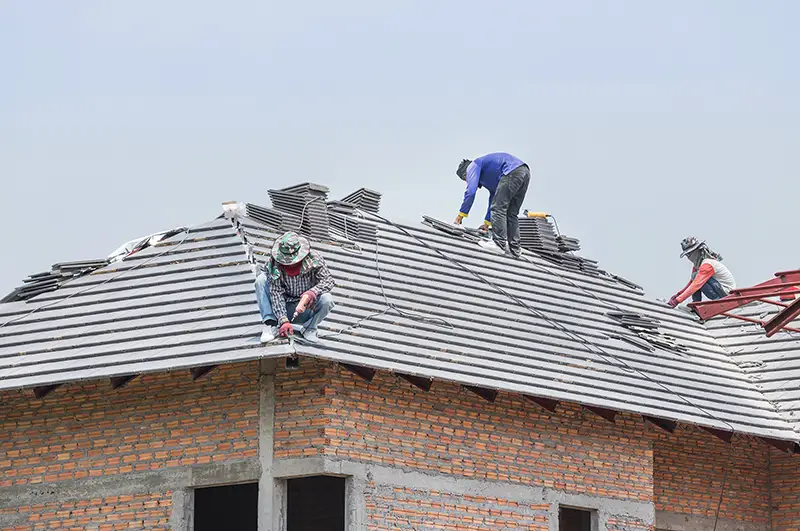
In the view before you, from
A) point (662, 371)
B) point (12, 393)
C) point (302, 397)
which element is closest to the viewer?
point (302, 397)

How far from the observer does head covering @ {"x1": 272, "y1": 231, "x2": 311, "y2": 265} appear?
17.2m

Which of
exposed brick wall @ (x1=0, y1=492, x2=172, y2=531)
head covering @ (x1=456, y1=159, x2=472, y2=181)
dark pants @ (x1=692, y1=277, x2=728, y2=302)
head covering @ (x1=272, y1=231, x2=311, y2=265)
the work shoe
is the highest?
head covering @ (x1=456, y1=159, x2=472, y2=181)

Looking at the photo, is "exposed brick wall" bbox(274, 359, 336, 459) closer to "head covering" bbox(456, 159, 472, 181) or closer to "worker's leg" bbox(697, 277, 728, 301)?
"head covering" bbox(456, 159, 472, 181)

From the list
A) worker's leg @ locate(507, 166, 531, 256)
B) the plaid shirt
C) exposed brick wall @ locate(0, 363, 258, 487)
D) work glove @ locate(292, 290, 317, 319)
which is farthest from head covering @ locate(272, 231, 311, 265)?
worker's leg @ locate(507, 166, 531, 256)

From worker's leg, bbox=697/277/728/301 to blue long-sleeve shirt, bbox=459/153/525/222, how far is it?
4.27m

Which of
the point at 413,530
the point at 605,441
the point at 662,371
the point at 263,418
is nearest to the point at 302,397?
the point at 263,418

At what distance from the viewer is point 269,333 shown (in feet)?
56.1

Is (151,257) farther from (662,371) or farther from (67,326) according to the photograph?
(662,371)

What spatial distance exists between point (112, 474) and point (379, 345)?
132 inches

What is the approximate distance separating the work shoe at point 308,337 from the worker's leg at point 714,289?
10809mm

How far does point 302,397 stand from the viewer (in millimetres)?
17703

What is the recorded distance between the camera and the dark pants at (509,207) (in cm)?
2383

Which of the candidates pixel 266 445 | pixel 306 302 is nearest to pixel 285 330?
pixel 306 302

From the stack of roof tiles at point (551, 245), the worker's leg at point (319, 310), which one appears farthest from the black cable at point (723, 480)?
the worker's leg at point (319, 310)
